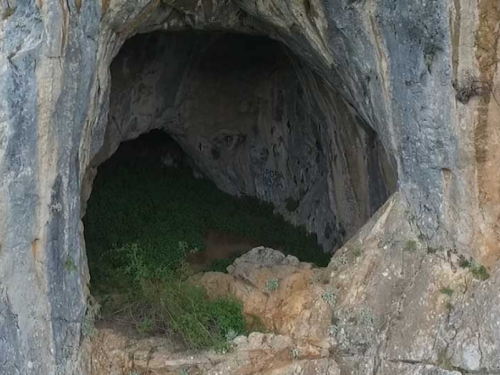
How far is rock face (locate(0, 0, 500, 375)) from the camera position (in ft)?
18.8

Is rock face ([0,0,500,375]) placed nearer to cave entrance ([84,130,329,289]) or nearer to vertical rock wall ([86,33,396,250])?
vertical rock wall ([86,33,396,250])

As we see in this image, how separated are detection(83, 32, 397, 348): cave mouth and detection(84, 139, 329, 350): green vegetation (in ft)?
0.11

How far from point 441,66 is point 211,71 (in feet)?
21.2

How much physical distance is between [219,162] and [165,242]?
10.1 feet

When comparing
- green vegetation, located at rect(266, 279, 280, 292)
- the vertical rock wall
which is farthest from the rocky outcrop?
the vertical rock wall

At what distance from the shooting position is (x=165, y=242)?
9.91 metres

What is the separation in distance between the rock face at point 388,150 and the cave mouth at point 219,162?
60.0 inches

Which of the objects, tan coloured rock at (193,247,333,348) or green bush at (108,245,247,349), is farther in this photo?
tan coloured rock at (193,247,333,348)

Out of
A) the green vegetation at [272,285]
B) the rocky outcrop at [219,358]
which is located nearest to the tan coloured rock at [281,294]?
the green vegetation at [272,285]

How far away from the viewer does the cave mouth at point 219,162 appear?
30.4 feet

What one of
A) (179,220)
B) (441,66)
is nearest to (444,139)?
(441,66)

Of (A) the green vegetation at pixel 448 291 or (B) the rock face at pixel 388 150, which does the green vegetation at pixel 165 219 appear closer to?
(B) the rock face at pixel 388 150

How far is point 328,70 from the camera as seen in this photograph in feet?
26.7

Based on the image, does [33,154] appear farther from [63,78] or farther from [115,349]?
[115,349]
